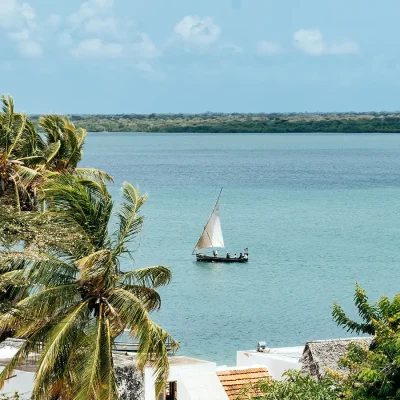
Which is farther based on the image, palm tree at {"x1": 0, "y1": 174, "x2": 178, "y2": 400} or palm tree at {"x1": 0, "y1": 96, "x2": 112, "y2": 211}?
palm tree at {"x1": 0, "y1": 96, "x2": 112, "y2": 211}

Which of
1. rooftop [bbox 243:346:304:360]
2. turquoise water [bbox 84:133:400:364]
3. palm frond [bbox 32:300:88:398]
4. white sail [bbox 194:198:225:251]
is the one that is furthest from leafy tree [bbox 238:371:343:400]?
white sail [bbox 194:198:225:251]

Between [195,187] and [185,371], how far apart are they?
94.9 m

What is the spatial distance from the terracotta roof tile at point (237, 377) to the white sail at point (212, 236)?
167 feet

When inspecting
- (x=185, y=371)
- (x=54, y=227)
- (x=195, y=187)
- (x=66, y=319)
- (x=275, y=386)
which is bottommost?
(x=195, y=187)

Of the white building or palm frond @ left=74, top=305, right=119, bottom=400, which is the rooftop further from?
palm frond @ left=74, top=305, right=119, bottom=400

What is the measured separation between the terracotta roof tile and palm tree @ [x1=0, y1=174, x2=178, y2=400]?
17.9 feet

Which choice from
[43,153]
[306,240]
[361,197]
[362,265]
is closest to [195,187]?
[361,197]

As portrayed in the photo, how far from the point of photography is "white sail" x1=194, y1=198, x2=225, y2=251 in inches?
2980

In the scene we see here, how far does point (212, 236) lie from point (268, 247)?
421 cm

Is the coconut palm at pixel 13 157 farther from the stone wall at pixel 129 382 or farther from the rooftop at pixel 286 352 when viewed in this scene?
the stone wall at pixel 129 382

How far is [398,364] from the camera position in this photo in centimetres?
1588

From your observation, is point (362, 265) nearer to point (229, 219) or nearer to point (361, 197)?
point (229, 219)

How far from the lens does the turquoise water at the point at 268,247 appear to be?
52906 mm

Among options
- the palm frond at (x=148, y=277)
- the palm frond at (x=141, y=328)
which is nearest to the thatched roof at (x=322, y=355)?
the palm frond at (x=148, y=277)
